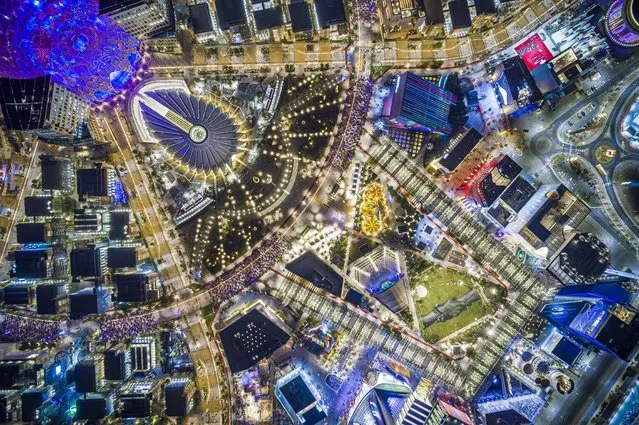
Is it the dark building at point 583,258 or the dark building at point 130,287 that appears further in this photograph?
the dark building at point 130,287

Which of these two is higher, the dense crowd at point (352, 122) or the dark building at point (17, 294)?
the dense crowd at point (352, 122)

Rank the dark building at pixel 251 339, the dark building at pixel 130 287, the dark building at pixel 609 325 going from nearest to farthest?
the dark building at pixel 609 325 → the dark building at pixel 251 339 → the dark building at pixel 130 287

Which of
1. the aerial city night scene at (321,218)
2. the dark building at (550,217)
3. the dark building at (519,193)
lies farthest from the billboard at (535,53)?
the dark building at (550,217)

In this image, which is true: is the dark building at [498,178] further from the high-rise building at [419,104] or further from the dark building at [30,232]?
the dark building at [30,232]

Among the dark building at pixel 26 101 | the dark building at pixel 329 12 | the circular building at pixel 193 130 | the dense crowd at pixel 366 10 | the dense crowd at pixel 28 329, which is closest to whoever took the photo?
the dark building at pixel 26 101

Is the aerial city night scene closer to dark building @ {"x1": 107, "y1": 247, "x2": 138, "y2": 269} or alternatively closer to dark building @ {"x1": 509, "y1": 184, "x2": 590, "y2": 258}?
dark building @ {"x1": 107, "y1": 247, "x2": 138, "y2": 269}

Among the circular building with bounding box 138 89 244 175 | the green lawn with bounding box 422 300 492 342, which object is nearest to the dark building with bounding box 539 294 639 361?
the green lawn with bounding box 422 300 492 342
